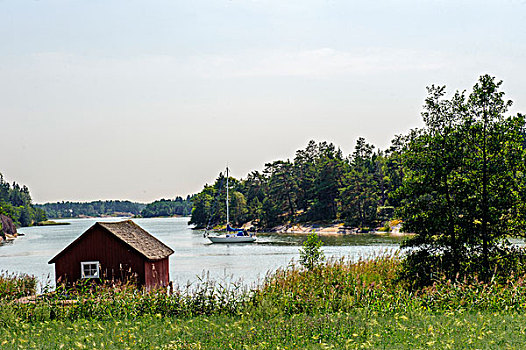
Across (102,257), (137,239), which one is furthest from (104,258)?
(137,239)

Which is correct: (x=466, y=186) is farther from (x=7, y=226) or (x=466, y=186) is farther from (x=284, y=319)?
(x=7, y=226)

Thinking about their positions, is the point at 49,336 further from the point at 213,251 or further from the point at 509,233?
the point at 213,251

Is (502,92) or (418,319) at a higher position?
(502,92)

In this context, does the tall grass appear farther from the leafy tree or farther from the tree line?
the leafy tree

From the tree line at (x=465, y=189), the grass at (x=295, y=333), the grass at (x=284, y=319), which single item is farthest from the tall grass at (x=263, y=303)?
the tree line at (x=465, y=189)

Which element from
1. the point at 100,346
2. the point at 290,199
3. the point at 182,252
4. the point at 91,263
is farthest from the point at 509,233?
the point at 290,199

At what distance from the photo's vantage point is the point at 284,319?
39.4 feet

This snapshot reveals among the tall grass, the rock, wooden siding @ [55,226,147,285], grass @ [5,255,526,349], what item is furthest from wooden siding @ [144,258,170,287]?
the rock

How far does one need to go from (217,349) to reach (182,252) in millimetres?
57460

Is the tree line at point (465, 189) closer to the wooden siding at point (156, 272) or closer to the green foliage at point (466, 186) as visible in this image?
the green foliage at point (466, 186)

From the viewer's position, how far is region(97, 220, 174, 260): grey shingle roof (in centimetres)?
2389

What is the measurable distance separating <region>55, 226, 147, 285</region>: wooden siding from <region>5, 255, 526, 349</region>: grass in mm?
8523

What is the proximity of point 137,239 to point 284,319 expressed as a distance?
1416 centimetres

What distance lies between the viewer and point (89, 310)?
13.9 metres
